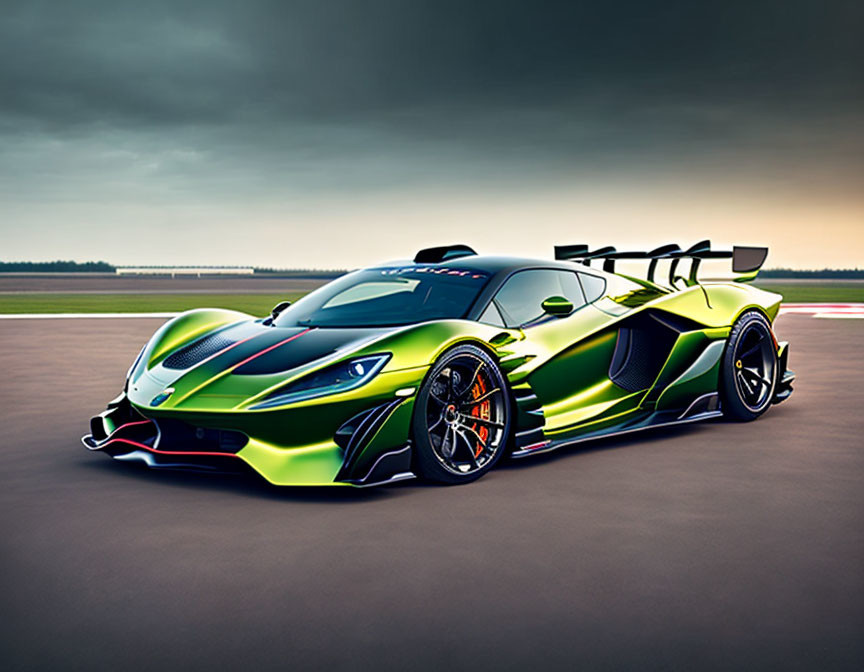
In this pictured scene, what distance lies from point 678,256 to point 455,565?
4.50 m

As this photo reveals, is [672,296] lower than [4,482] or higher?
higher

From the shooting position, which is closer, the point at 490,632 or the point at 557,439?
the point at 490,632

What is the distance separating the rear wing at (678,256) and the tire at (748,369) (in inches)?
20.3

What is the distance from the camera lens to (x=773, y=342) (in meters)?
7.54

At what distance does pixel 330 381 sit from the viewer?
4871 millimetres

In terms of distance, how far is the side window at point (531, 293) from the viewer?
5.85m

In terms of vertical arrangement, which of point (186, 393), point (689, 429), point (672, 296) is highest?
point (672, 296)

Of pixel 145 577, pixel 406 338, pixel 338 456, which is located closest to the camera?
pixel 145 577

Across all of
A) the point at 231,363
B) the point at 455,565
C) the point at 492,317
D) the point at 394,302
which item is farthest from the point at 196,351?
the point at 455,565

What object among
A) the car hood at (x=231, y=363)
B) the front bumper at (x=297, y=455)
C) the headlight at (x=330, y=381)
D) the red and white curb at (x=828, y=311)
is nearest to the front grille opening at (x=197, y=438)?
the front bumper at (x=297, y=455)

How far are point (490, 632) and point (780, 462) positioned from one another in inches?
133

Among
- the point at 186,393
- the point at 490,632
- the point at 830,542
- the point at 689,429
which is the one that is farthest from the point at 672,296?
the point at 490,632

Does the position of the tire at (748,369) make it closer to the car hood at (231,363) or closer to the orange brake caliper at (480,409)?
the orange brake caliper at (480,409)

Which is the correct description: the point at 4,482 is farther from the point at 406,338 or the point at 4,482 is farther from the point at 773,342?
the point at 773,342
